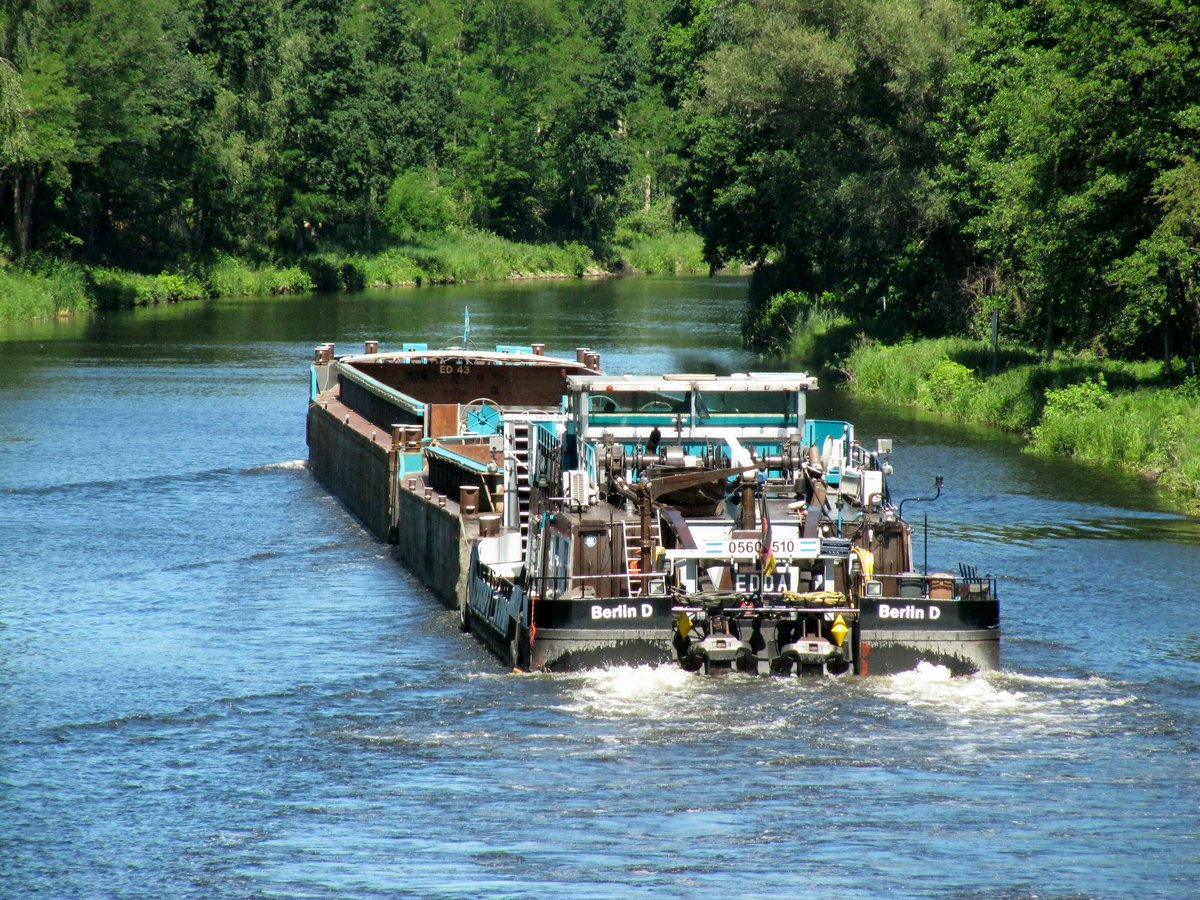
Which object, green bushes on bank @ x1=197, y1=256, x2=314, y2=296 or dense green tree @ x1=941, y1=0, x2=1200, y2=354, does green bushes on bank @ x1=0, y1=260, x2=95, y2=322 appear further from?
dense green tree @ x1=941, y1=0, x2=1200, y2=354

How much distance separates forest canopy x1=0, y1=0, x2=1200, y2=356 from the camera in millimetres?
42438

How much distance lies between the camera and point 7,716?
22.4 m

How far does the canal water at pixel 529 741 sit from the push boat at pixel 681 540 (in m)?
0.51

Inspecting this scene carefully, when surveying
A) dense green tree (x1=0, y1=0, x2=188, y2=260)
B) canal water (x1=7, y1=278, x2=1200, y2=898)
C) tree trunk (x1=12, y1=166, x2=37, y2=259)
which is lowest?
canal water (x1=7, y1=278, x2=1200, y2=898)

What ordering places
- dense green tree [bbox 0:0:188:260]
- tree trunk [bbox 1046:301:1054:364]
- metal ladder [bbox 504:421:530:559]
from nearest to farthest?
metal ladder [bbox 504:421:530:559], tree trunk [bbox 1046:301:1054:364], dense green tree [bbox 0:0:188:260]

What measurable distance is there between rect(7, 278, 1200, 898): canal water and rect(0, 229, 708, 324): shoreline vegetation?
1940 inches

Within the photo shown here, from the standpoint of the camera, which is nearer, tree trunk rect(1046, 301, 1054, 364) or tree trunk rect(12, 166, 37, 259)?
tree trunk rect(1046, 301, 1054, 364)

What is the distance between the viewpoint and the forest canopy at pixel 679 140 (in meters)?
42.4

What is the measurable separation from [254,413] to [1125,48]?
88.6 feet

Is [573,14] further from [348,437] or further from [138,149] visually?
[348,437]

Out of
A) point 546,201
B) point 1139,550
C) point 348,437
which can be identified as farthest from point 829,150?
point 546,201

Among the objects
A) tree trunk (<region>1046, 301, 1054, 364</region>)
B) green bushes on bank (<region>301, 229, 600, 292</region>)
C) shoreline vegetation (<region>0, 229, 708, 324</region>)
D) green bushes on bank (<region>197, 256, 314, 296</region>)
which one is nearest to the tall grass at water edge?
tree trunk (<region>1046, 301, 1054, 364</region>)

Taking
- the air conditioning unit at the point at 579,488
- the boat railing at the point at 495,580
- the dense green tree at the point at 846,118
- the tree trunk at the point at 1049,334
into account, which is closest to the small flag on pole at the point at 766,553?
the air conditioning unit at the point at 579,488

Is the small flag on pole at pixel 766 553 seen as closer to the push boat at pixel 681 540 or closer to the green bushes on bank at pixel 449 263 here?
the push boat at pixel 681 540
